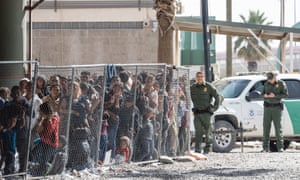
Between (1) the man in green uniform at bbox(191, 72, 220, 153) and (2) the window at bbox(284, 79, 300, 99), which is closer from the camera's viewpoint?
(1) the man in green uniform at bbox(191, 72, 220, 153)

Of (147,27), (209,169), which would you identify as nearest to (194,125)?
(209,169)

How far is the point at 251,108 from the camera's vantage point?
2188 centimetres

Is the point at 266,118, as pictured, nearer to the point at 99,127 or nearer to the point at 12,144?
the point at 99,127

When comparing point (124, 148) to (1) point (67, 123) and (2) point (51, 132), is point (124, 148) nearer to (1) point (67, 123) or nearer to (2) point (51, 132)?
(1) point (67, 123)

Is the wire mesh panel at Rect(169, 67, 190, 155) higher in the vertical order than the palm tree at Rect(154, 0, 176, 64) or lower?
lower

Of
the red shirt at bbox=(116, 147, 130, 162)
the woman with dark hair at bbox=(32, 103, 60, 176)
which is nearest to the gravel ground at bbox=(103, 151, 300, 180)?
the red shirt at bbox=(116, 147, 130, 162)

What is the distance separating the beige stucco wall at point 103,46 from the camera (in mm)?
30141

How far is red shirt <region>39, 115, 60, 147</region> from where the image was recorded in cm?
1352

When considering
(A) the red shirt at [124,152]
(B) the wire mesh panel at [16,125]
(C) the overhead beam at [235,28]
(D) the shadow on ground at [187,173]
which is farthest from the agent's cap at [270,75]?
(B) the wire mesh panel at [16,125]

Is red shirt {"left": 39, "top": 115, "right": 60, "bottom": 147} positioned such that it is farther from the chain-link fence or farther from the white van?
the white van

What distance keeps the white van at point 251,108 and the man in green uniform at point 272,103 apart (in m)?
1.21

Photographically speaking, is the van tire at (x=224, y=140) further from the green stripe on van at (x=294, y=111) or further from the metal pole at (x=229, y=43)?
the metal pole at (x=229, y=43)

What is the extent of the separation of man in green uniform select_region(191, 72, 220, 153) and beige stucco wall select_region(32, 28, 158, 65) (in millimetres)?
10915

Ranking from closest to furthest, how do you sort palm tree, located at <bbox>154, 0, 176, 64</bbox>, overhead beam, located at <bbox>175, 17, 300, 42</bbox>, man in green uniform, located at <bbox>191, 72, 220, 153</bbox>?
man in green uniform, located at <bbox>191, 72, 220, 153</bbox> < palm tree, located at <bbox>154, 0, 176, 64</bbox> < overhead beam, located at <bbox>175, 17, 300, 42</bbox>
